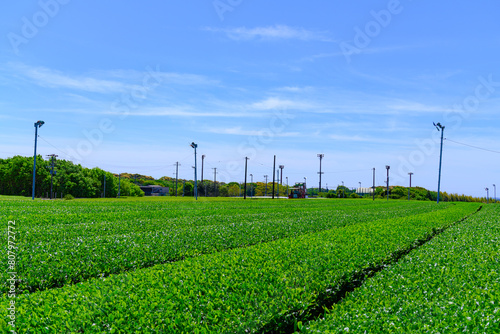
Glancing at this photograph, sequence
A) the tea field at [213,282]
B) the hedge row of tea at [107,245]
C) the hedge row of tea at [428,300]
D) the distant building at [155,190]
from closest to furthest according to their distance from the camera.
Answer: the hedge row of tea at [428,300], the tea field at [213,282], the hedge row of tea at [107,245], the distant building at [155,190]

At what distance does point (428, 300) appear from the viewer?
6.88m

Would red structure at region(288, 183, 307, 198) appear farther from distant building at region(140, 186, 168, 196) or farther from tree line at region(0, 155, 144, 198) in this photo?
distant building at region(140, 186, 168, 196)

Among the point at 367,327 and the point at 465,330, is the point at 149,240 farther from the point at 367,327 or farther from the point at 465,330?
the point at 465,330

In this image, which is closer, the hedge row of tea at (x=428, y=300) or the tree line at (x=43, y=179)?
the hedge row of tea at (x=428, y=300)

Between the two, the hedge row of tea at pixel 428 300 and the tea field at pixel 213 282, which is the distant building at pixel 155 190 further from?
the hedge row of tea at pixel 428 300

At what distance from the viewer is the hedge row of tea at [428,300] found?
219 inches

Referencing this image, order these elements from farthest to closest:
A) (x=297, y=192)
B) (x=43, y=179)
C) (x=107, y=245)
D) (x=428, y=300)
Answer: (x=297, y=192), (x=43, y=179), (x=107, y=245), (x=428, y=300)

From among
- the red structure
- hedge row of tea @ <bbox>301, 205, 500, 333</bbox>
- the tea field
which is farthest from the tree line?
hedge row of tea @ <bbox>301, 205, 500, 333</bbox>

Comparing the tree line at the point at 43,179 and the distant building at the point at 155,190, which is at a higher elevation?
the tree line at the point at 43,179

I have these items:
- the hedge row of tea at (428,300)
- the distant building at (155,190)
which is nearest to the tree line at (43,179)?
the distant building at (155,190)

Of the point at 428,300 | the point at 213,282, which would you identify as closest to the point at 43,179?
the point at 213,282

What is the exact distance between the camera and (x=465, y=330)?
528 cm

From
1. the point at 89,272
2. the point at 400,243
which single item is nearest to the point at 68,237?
the point at 89,272

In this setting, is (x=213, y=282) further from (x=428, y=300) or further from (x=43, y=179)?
(x=43, y=179)
